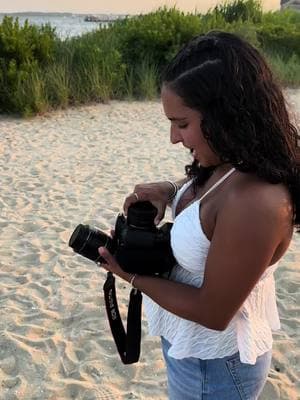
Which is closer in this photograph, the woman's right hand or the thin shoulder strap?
the thin shoulder strap

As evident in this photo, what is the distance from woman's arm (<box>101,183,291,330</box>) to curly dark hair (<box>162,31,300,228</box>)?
0.23ft

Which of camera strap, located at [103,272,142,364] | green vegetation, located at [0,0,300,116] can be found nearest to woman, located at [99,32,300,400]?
camera strap, located at [103,272,142,364]

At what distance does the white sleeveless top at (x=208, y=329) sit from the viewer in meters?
1.40

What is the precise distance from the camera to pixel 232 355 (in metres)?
1.48

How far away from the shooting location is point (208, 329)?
149cm

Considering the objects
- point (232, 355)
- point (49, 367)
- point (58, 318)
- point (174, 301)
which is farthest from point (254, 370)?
point (58, 318)

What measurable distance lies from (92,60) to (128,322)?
10.6 m

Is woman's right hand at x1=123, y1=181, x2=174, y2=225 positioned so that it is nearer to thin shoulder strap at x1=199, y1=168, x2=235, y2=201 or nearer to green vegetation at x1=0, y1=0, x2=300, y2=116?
thin shoulder strap at x1=199, y1=168, x2=235, y2=201

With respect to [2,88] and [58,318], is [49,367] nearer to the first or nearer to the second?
[58,318]

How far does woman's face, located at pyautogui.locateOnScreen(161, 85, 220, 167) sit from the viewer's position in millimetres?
1342

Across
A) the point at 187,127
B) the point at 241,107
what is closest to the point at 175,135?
the point at 187,127

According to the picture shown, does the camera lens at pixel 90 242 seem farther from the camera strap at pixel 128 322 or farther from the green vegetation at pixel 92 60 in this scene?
the green vegetation at pixel 92 60

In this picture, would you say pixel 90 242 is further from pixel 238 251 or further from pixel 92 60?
pixel 92 60

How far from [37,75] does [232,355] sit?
10.2 metres
